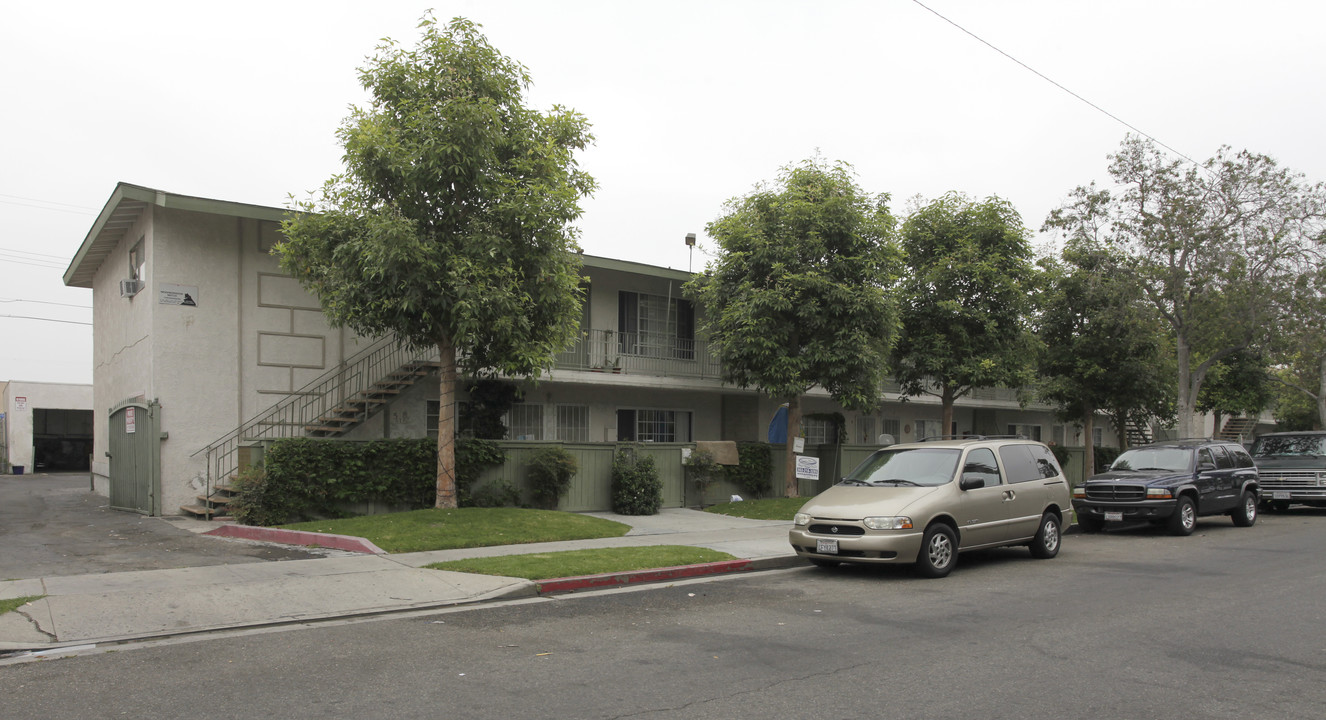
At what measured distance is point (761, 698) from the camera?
5.56 m

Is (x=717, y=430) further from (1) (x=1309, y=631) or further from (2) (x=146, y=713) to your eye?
(2) (x=146, y=713)

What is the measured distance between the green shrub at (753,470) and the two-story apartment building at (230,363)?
8.76 ft

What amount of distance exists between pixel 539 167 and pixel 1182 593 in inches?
420

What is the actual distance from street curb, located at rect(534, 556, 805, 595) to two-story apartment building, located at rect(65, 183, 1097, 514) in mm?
8344

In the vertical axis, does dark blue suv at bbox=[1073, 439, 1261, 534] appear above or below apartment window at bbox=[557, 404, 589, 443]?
below

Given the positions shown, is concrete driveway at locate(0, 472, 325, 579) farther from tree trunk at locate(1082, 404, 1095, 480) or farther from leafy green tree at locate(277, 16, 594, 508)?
tree trunk at locate(1082, 404, 1095, 480)

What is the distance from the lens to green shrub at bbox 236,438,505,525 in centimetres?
1399

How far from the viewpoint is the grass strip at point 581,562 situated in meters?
10.2

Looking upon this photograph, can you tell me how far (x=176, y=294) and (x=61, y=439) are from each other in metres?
25.6

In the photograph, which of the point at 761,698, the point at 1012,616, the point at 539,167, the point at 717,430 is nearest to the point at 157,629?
the point at 761,698

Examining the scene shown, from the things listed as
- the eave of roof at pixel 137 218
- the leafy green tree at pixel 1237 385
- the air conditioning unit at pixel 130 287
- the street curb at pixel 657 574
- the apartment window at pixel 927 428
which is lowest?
the street curb at pixel 657 574

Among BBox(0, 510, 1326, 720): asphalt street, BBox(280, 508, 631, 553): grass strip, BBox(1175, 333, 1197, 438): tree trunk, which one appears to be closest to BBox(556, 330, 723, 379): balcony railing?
BBox(280, 508, 631, 553): grass strip

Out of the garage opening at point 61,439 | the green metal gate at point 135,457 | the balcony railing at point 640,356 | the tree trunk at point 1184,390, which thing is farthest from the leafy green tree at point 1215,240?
the garage opening at point 61,439

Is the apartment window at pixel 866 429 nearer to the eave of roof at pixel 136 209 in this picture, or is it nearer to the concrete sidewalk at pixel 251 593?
the concrete sidewalk at pixel 251 593
